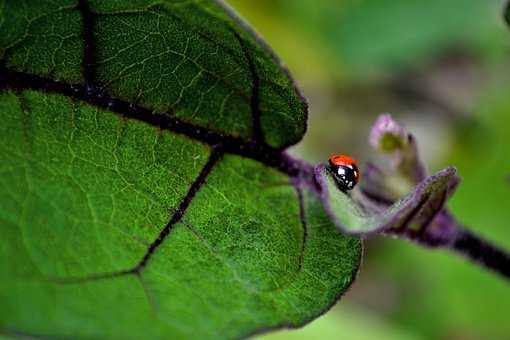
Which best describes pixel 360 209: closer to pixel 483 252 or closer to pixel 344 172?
pixel 344 172

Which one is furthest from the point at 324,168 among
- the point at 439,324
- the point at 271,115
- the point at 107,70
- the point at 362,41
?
the point at 362,41

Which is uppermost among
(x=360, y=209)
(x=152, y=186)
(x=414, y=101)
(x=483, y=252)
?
(x=414, y=101)

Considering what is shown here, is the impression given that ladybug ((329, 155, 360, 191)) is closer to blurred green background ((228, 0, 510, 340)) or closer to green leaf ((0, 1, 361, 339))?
green leaf ((0, 1, 361, 339))

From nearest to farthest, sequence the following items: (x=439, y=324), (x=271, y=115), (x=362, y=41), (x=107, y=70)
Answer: (x=107, y=70)
(x=271, y=115)
(x=439, y=324)
(x=362, y=41)

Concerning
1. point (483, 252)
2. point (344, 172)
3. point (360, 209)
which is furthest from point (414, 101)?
point (360, 209)

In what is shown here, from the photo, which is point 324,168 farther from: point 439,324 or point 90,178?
point 439,324

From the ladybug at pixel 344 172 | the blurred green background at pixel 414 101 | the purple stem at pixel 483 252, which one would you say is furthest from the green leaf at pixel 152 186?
the blurred green background at pixel 414 101
